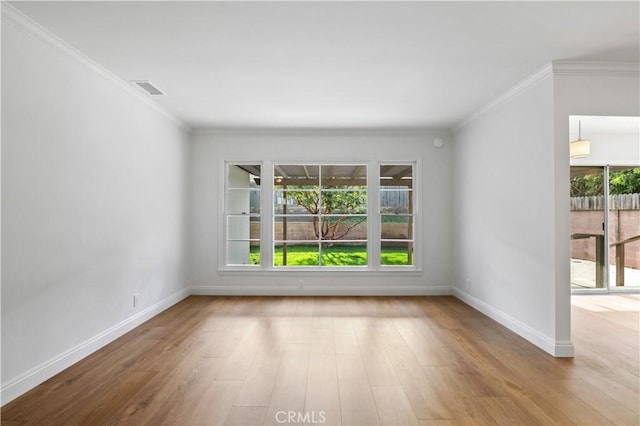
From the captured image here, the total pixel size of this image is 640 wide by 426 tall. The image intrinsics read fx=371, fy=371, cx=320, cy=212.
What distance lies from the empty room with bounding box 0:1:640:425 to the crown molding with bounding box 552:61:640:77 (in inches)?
0.8

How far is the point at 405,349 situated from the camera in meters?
3.49

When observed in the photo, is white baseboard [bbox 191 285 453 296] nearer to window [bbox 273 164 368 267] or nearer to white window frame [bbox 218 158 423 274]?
white window frame [bbox 218 158 423 274]

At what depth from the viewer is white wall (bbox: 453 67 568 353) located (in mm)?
3494

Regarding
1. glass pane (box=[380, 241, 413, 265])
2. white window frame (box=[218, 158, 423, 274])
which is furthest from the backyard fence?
glass pane (box=[380, 241, 413, 265])

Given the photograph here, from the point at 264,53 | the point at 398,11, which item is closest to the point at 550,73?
the point at 398,11

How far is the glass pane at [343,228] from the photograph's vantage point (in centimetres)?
609

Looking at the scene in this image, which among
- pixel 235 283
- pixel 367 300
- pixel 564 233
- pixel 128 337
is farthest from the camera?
pixel 235 283

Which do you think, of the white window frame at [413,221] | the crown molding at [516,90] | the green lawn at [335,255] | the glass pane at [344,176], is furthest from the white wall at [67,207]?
the crown molding at [516,90]

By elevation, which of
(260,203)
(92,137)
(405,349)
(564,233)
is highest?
(92,137)

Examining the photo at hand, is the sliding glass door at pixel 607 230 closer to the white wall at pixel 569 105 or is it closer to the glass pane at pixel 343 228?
the white wall at pixel 569 105

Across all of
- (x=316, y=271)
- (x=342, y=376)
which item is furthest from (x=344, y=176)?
(x=342, y=376)

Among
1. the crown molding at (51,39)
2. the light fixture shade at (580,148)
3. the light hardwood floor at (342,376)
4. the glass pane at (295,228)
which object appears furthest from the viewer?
the glass pane at (295,228)

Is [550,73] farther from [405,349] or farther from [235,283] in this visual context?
[235,283]

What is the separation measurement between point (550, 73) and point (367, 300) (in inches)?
142
